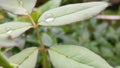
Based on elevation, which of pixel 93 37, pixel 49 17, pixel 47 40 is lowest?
pixel 93 37

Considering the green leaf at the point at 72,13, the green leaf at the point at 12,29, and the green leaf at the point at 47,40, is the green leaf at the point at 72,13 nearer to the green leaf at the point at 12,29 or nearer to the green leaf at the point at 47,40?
the green leaf at the point at 12,29

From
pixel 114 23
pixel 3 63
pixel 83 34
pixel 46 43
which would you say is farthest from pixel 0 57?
pixel 114 23

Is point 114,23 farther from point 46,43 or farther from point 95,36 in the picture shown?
point 46,43

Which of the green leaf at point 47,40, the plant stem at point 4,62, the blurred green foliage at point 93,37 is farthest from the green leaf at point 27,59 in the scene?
the blurred green foliage at point 93,37

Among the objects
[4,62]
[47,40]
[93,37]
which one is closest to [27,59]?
[4,62]

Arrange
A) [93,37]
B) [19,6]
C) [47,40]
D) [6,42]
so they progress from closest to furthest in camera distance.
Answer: [6,42] → [19,6] → [47,40] → [93,37]

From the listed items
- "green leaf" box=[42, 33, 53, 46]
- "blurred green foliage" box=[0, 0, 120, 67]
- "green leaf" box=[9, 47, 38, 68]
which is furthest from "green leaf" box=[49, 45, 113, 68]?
"blurred green foliage" box=[0, 0, 120, 67]

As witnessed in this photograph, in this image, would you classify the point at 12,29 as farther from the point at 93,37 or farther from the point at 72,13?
the point at 93,37
